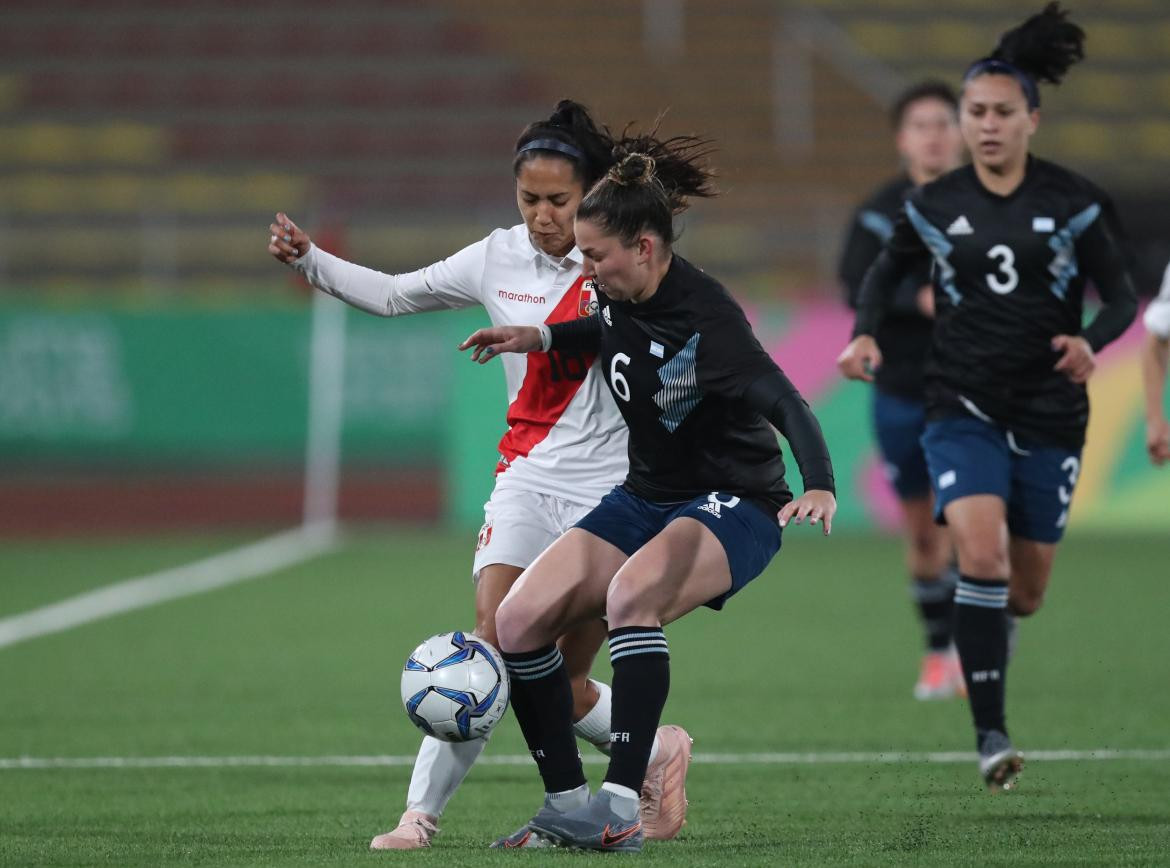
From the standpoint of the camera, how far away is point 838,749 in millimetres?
6965

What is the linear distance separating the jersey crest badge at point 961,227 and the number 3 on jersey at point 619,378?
1.77 m

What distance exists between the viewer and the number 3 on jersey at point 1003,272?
6.37 m

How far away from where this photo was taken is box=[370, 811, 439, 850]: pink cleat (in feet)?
16.5

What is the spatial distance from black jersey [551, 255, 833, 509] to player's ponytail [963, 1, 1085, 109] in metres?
1.89

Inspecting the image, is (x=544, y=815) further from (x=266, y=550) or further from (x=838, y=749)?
(x=266, y=550)

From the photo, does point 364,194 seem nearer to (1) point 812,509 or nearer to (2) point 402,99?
(2) point 402,99

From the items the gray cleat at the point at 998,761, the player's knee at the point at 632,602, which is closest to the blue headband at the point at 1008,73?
the gray cleat at the point at 998,761

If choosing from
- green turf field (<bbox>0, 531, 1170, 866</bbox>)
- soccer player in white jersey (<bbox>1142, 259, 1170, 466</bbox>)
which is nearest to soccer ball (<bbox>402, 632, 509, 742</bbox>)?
green turf field (<bbox>0, 531, 1170, 866</bbox>)

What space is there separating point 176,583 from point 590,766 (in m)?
6.82

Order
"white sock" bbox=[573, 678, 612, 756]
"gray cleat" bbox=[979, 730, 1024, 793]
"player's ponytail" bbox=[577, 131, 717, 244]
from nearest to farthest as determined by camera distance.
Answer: "player's ponytail" bbox=[577, 131, 717, 244], "white sock" bbox=[573, 678, 612, 756], "gray cleat" bbox=[979, 730, 1024, 793]

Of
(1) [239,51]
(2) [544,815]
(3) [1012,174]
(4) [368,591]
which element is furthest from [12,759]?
(1) [239,51]

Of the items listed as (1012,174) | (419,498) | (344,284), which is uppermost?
(1012,174)

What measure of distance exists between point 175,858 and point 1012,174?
3.60 meters

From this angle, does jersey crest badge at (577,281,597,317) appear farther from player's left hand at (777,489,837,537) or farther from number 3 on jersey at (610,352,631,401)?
player's left hand at (777,489,837,537)
